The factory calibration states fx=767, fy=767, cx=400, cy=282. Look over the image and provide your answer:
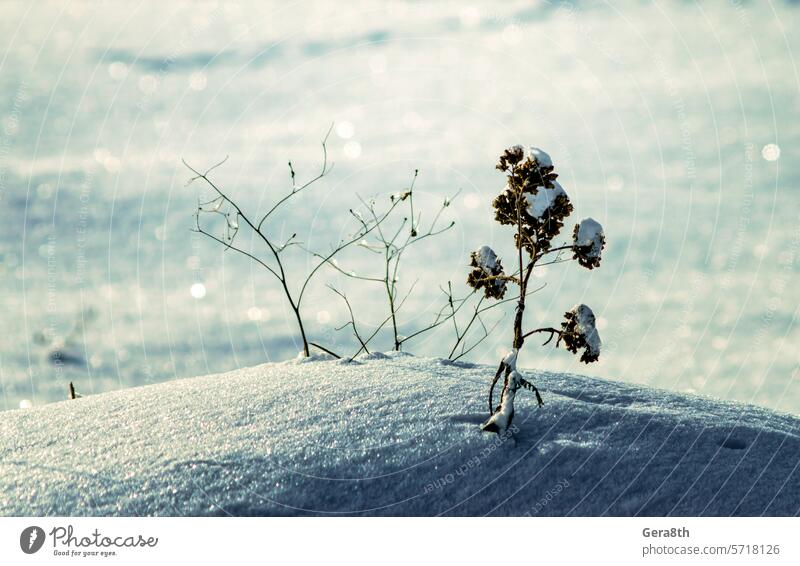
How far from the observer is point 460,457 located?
3.95 m

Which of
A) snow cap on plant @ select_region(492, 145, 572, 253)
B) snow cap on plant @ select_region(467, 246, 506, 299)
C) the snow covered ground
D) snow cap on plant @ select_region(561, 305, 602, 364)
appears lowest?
the snow covered ground

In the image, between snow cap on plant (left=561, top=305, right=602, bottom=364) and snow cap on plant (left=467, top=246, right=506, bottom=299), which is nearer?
snow cap on plant (left=561, top=305, right=602, bottom=364)

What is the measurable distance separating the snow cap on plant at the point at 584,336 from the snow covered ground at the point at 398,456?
371 mm

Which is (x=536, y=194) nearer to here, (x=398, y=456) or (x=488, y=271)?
(x=488, y=271)

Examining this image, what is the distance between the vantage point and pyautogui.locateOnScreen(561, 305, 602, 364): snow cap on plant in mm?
4340

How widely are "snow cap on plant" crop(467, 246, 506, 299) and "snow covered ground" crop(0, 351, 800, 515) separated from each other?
62 centimetres

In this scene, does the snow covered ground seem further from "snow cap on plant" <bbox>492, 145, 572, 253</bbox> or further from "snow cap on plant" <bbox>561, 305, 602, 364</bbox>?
"snow cap on plant" <bbox>492, 145, 572, 253</bbox>

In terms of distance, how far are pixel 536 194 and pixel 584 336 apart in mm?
853

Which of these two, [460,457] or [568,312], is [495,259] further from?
[460,457]

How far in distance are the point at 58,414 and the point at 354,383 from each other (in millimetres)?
2090

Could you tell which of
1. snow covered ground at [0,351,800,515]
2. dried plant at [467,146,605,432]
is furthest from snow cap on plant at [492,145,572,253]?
snow covered ground at [0,351,800,515]

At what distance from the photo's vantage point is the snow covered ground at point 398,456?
12.3ft

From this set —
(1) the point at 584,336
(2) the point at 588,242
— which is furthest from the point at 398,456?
(2) the point at 588,242

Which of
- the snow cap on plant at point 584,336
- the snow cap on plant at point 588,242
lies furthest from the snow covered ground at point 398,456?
the snow cap on plant at point 588,242
